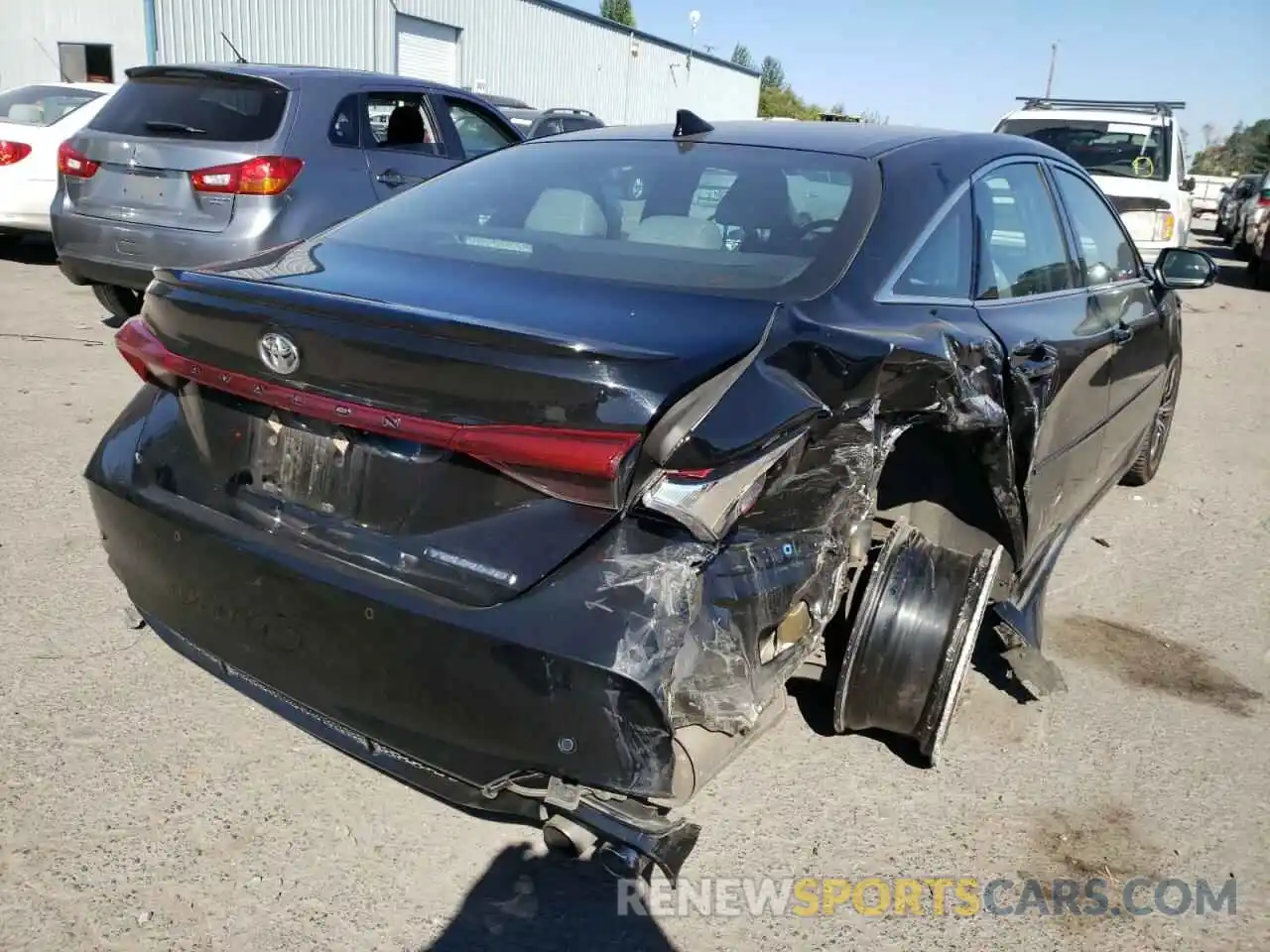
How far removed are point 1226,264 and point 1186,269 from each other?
18.7 m

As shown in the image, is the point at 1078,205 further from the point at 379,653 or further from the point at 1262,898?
the point at 379,653

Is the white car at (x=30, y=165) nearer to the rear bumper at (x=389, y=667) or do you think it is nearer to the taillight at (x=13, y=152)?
the taillight at (x=13, y=152)

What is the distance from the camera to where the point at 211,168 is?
6270mm

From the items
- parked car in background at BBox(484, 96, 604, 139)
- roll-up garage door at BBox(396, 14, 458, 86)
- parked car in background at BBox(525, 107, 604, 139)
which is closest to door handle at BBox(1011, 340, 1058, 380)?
parked car in background at BBox(484, 96, 604, 139)

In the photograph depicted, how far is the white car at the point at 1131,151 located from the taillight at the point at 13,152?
9.55 m

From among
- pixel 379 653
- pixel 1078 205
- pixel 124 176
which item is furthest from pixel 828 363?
pixel 124 176

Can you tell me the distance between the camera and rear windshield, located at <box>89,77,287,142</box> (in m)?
6.45

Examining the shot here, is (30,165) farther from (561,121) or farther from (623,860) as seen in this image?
(623,860)

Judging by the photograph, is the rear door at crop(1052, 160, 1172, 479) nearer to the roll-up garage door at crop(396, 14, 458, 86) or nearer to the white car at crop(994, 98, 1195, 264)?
the white car at crop(994, 98, 1195, 264)

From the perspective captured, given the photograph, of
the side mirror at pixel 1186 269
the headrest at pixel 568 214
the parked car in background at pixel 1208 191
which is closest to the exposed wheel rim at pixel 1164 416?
the side mirror at pixel 1186 269

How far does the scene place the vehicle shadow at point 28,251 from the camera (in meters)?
10.5

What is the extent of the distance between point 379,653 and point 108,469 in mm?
1011

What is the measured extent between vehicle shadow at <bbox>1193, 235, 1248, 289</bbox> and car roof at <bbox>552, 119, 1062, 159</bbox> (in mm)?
10703

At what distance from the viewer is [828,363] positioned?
2.31m
